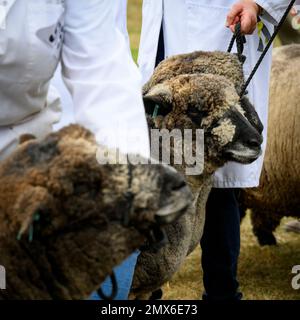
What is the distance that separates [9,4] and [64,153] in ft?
1.84

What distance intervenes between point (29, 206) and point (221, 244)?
2190 mm

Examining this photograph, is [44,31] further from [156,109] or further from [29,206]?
[156,109]

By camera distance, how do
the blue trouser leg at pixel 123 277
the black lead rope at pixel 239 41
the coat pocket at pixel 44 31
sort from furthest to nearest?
the black lead rope at pixel 239 41 < the blue trouser leg at pixel 123 277 < the coat pocket at pixel 44 31

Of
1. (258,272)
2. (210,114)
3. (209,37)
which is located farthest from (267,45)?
(258,272)

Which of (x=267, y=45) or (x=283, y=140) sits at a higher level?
(x=267, y=45)

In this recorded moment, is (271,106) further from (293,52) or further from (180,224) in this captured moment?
(180,224)

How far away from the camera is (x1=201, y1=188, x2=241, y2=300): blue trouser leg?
445 centimetres

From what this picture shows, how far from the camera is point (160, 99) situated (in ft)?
12.0

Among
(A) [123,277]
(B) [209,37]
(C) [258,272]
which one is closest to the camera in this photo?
(A) [123,277]

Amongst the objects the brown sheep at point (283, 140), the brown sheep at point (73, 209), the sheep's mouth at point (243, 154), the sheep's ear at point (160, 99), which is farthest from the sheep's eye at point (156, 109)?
the brown sheep at point (283, 140)

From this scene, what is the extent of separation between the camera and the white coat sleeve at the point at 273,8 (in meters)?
4.11

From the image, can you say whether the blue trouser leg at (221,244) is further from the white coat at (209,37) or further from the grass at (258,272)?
the grass at (258,272)

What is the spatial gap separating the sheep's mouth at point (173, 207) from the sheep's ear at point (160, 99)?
125cm

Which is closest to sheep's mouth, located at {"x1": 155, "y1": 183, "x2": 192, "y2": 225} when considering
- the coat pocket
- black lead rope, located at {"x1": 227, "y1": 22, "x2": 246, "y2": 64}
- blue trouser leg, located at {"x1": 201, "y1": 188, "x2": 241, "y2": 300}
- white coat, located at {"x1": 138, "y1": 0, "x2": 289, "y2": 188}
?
the coat pocket
